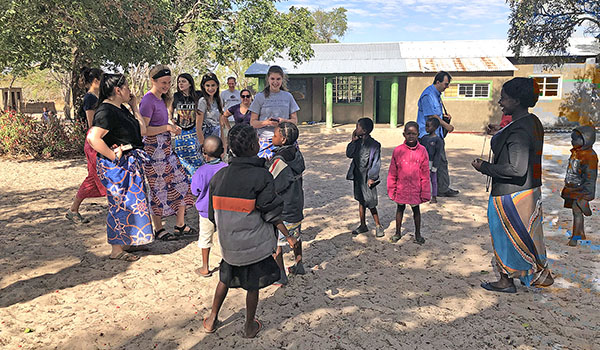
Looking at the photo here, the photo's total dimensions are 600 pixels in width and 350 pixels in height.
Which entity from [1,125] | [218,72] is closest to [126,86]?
[1,125]

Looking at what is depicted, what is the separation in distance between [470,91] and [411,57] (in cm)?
324

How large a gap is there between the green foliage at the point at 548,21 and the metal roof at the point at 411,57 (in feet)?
4.00

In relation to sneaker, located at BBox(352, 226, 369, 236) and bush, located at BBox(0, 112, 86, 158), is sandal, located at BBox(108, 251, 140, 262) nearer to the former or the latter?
sneaker, located at BBox(352, 226, 369, 236)

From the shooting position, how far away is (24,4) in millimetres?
8383

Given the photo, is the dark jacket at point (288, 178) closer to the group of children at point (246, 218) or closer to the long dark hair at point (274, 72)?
the group of children at point (246, 218)

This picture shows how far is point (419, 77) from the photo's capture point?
18.9m

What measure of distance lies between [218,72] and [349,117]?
21.6m

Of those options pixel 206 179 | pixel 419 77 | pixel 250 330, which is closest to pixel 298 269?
Answer: pixel 250 330

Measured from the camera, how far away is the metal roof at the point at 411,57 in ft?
61.0

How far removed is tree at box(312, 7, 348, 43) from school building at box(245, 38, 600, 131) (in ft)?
94.0

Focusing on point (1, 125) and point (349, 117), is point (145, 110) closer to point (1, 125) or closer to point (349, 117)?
point (1, 125)

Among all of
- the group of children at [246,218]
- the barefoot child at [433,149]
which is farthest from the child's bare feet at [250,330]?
the barefoot child at [433,149]

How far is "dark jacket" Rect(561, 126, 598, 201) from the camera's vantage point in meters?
4.90

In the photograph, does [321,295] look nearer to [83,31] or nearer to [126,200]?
[126,200]
